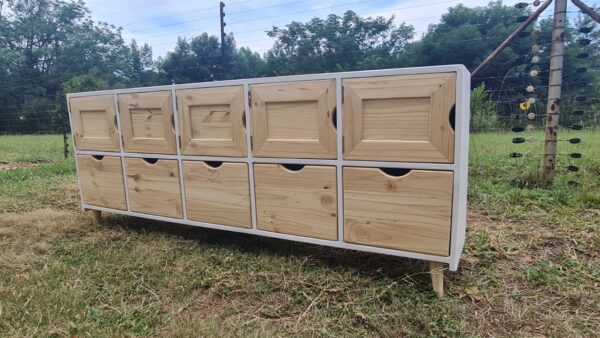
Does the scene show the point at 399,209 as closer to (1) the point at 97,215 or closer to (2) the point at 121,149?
(2) the point at 121,149

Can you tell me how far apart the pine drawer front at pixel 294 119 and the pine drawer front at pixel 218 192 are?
0.21m

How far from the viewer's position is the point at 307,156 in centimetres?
167

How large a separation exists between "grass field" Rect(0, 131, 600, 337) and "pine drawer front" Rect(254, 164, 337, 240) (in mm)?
193

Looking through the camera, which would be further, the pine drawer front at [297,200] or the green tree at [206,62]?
the green tree at [206,62]

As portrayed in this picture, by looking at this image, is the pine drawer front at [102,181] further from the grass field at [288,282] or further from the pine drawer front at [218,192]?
the pine drawer front at [218,192]

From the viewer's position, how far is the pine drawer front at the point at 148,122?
2.04m

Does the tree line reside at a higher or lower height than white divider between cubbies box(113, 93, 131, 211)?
higher

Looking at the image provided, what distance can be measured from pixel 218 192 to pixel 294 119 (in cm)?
62

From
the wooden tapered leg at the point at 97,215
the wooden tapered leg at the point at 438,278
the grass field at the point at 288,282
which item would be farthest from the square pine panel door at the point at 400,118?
the wooden tapered leg at the point at 97,215

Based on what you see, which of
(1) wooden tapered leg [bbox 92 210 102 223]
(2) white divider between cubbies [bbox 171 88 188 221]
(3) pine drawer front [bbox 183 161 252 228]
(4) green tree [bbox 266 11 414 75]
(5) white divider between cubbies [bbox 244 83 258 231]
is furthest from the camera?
(4) green tree [bbox 266 11 414 75]

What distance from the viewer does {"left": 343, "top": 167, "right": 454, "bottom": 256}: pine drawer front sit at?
144cm

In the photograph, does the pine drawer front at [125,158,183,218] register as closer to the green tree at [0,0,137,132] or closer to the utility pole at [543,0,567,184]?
the utility pole at [543,0,567,184]

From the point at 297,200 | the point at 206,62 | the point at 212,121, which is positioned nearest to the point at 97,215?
the point at 212,121

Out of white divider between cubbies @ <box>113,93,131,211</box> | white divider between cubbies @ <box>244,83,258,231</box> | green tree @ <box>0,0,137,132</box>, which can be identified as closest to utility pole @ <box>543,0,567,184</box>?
white divider between cubbies @ <box>244,83,258,231</box>
